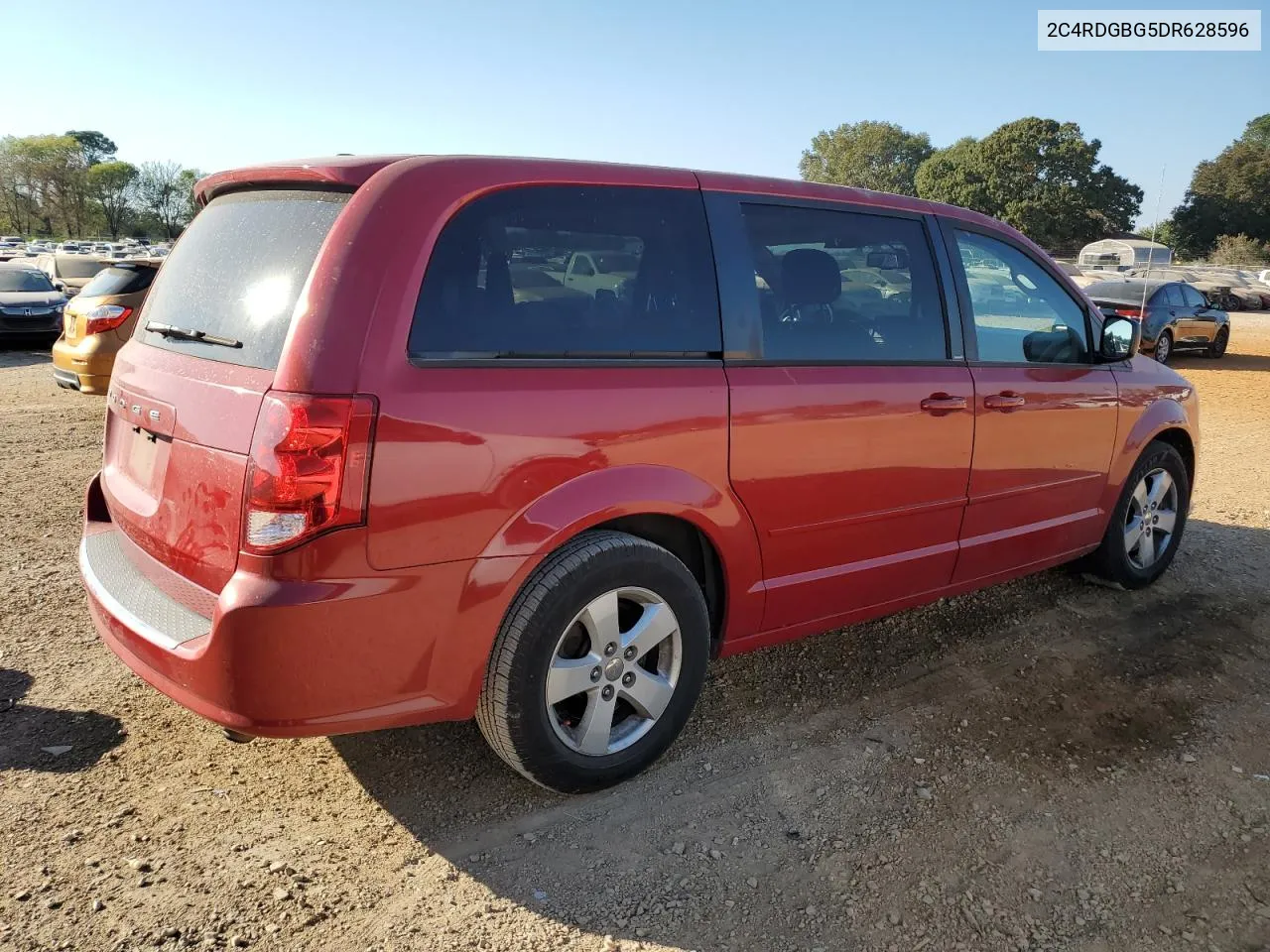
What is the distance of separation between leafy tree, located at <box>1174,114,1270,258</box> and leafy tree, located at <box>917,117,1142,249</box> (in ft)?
14.2

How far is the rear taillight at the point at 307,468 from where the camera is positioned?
2.22 meters

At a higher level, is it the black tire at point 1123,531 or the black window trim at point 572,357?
the black window trim at point 572,357

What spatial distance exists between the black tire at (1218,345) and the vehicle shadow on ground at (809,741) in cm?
1595

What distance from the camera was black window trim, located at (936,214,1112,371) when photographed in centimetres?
373

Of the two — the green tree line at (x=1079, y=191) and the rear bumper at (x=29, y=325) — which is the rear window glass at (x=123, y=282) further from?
the green tree line at (x=1079, y=191)

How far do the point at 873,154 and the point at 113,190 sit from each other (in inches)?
3201

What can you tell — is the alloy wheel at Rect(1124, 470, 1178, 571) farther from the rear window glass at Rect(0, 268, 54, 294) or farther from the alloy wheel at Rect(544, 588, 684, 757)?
the rear window glass at Rect(0, 268, 54, 294)

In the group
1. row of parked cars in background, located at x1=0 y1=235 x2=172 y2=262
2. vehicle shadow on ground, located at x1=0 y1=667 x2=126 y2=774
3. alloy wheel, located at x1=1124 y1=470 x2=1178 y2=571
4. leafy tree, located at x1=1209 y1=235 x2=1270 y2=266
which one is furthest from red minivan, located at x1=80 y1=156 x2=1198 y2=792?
leafy tree, located at x1=1209 y1=235 x2=1270 y2=266

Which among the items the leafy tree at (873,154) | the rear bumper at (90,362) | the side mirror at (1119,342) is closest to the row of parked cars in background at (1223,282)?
the side mirror at (1119,342)

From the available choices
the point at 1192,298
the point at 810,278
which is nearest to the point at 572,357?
the point at 810,278

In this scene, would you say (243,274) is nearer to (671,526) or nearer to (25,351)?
(671,526)

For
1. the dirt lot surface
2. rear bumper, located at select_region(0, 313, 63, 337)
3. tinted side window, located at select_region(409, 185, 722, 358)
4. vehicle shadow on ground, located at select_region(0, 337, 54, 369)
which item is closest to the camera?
the dirt lot surface

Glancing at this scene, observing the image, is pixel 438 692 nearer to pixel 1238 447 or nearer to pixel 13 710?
pixel 13 710

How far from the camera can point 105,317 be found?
9.04 meters
